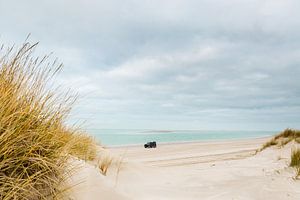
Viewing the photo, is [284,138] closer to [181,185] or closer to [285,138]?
[285,138]

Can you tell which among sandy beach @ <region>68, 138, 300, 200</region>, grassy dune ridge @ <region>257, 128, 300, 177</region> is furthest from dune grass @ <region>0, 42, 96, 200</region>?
grassy dune ridge @ <region>257, 128, 300, 177</region>

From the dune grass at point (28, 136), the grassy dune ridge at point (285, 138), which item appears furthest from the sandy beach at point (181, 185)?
the grassy dune ridge at point (285, 138)

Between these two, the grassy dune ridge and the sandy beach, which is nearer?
the sandy beach

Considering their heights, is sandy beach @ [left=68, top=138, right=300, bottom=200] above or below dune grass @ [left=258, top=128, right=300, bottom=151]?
below

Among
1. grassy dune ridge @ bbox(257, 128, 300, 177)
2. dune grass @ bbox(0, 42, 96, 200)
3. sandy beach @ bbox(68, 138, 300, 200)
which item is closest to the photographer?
dune grass @ bbox(0, 42, 96, 200)

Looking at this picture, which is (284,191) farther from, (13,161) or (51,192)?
(13,161)

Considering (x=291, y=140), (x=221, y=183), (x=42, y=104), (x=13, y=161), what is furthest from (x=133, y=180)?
(x=291, y=140)

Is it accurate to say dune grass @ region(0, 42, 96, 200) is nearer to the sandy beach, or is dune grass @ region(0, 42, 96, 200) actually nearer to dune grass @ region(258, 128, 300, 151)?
the sandy beach

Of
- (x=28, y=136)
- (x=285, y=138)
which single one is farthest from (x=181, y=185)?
(x=285, y=138)

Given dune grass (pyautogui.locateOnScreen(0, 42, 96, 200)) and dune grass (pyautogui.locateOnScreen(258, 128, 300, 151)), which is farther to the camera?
dune grass (pyautogui.locateOnScreen(258, 128, 300, 151))

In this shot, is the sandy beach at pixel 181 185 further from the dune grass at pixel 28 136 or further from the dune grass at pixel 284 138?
the dune grass at pixel 284 138

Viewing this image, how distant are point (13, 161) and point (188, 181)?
12.4 ft

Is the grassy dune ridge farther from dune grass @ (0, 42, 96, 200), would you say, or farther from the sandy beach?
dune grass @ (0, 42, 96, 200)

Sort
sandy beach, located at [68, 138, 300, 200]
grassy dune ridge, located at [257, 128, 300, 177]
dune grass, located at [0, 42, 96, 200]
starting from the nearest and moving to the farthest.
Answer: dune grass, located at [0, 42, 96, 200]
sandy beach, located at [68, 138, 300, 200]
grassy dune ridge, located at [257, 128, 300, 177]
